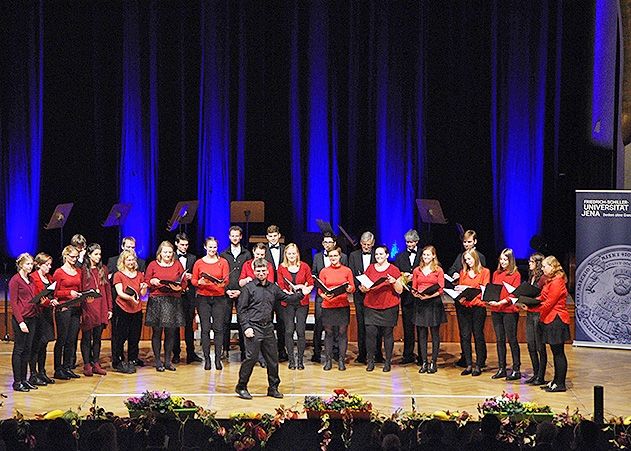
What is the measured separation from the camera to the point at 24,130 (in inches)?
620

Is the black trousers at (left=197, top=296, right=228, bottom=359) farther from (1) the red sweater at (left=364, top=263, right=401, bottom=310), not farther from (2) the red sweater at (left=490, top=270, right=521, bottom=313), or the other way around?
(2) the red sweater at (left=490, top=270, right=521, bottom=313)

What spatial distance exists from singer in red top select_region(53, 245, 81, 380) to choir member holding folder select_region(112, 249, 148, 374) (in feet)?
1.56

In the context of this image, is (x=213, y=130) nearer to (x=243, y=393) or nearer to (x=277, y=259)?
(x=277, y=259)

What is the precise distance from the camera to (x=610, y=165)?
1445 centimetres

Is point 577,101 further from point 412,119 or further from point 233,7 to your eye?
point 233,7

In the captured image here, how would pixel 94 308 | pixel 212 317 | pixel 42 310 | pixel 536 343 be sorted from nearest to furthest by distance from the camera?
pixel 42 310, pixel 536 343, pixel 94 308, pixel 212 317

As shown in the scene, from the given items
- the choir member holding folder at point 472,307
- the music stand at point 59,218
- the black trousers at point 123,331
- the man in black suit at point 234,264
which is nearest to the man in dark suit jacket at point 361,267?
the choir member holding folder at point 472,307

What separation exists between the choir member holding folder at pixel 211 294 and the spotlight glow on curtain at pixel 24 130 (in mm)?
4773

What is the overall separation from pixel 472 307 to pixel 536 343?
2.70 feet

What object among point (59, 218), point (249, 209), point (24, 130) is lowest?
point (59, 218)

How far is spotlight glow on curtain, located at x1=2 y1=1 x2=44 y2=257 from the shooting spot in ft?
51.1

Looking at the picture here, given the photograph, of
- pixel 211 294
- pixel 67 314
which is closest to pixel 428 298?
pixel 211 294

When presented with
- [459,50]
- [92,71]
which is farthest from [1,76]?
[459,50]

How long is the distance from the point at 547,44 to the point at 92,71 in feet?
20.1
